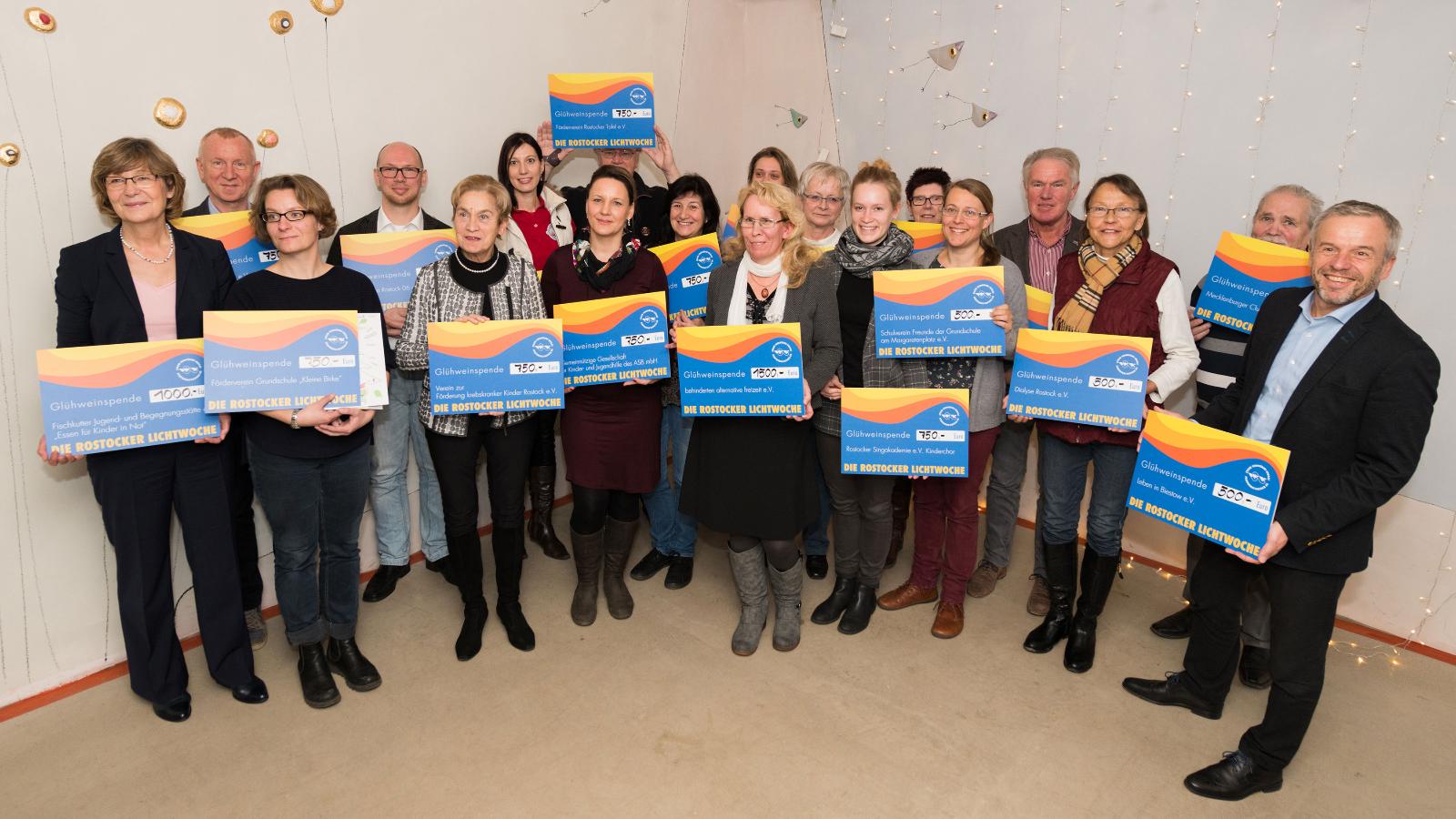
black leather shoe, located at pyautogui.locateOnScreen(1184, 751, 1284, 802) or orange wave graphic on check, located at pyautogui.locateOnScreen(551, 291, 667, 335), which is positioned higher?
orange wave graphic on check, located at pyautogui.locateOnScreen(551, 291, 667, 335)

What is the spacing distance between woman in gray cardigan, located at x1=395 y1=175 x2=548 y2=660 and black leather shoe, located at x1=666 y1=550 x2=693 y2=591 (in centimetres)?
80

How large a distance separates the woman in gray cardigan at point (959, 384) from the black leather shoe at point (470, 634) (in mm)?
1604

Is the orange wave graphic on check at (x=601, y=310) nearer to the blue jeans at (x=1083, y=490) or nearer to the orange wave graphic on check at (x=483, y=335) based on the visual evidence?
the orange wave graphic on check at (x=483, y=335)

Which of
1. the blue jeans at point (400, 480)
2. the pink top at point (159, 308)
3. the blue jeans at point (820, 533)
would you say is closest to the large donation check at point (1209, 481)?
the blue jeans at point (820, 533)

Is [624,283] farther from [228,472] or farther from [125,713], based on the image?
[125,713]

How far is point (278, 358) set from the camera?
2461 mm

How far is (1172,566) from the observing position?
3934 mm

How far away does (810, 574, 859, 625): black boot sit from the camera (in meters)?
3.37

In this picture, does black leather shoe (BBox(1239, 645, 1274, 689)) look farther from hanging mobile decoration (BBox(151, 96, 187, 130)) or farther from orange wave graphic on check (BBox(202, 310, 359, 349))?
hanging mobile decoration (BBox(151, 96, 187, 130))

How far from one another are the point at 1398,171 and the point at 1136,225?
112cm

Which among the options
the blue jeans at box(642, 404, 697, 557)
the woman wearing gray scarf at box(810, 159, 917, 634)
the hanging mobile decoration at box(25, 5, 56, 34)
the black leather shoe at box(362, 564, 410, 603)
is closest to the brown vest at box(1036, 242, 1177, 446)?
the woman wearing gray scarf at box(810, 159, 917, 634)

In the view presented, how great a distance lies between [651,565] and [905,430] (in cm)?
147

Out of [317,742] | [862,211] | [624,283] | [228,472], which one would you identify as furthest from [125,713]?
[862,211]

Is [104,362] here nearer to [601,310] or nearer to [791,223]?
[601,310]
